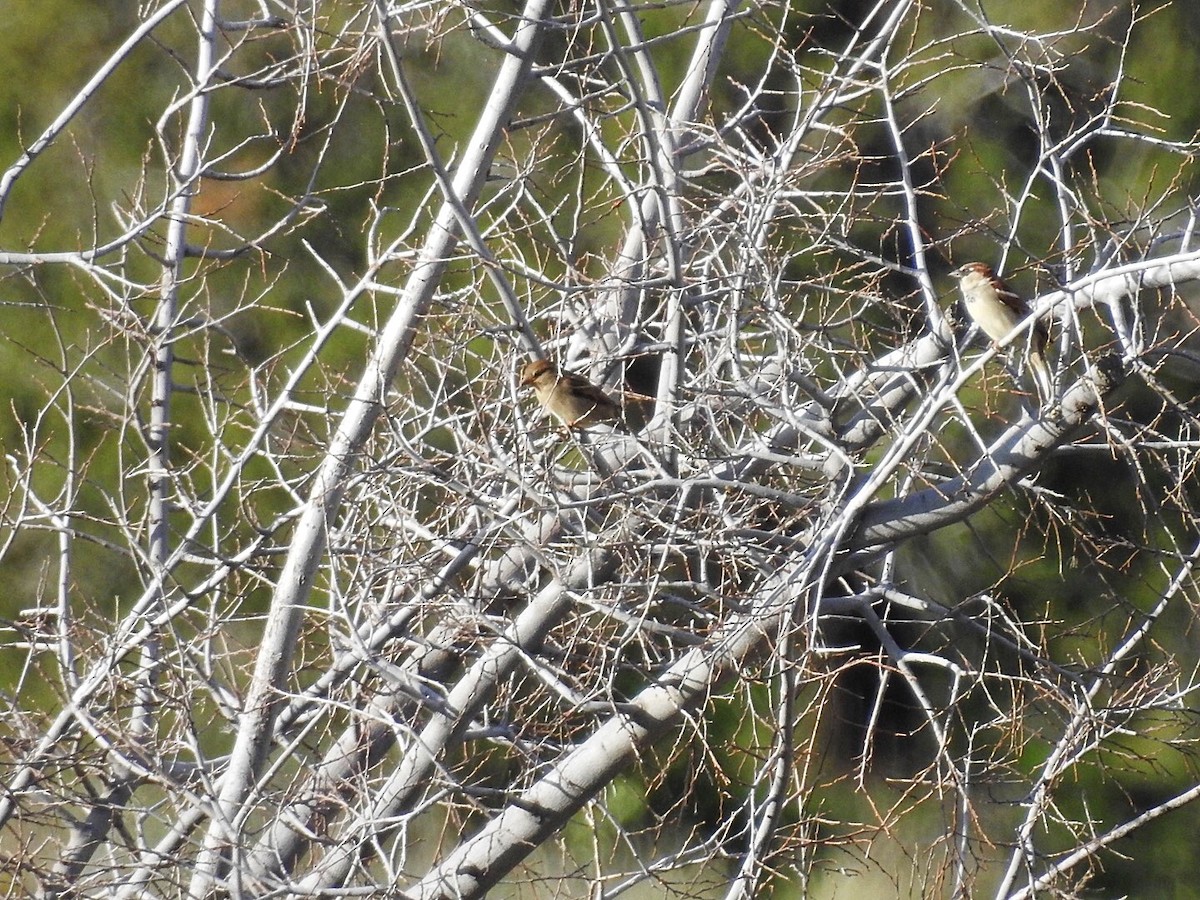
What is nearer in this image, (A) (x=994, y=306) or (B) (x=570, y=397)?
(B) (x=570, y=397)

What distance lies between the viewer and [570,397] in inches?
198

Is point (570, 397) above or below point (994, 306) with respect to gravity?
above

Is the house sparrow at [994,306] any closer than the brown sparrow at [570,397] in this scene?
No

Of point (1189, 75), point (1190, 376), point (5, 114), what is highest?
point (5, 114)

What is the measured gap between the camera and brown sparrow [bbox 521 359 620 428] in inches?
195

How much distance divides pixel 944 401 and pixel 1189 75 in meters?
7.25

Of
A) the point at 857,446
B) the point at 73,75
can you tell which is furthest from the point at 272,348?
the point at 857,446

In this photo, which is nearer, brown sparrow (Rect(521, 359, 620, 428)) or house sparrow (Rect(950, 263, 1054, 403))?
brown sparrow (Rect(521, 359, 620, 428))

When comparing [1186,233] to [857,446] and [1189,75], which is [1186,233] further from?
[1189,75]

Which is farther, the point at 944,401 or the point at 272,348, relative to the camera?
the point at 272,348

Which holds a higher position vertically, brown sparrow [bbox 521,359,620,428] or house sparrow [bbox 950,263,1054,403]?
brown sparrow [bbox 521,359,620,428]

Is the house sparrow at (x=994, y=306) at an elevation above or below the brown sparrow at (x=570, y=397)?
below

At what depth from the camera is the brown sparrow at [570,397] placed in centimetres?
495

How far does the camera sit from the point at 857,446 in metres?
5.30
